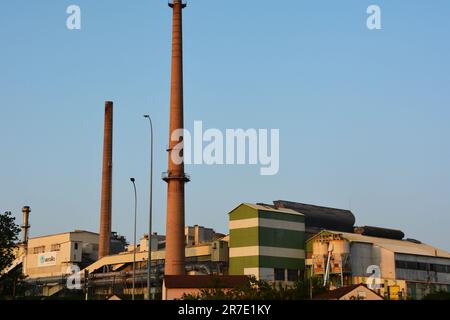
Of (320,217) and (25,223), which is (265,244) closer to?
(320,217)

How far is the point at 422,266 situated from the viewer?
290ft

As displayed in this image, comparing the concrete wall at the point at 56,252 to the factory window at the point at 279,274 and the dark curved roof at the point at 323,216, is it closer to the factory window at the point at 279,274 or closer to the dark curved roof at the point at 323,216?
the dark curved roof at the point at 323,216

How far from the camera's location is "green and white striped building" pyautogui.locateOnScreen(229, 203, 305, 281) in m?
83.4

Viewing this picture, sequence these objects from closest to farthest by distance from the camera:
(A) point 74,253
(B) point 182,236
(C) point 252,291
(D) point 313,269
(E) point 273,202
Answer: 1. (C) point 252,291
2. (B) point 182,236
3. (D) point 313,269
4. (E) point 273,202
5. (A) point 74,253

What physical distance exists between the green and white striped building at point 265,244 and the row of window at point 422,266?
12.8m

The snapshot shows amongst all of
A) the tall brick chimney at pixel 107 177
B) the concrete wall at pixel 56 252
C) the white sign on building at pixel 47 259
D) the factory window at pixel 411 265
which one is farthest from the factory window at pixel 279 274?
the white sign on building at pixel 47 259

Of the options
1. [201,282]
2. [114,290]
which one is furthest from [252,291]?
[114,290]

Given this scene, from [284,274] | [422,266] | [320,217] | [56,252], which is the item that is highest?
[320,217]

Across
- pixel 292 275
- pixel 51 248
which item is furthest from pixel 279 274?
pixel 51 248

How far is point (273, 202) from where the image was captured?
96312 millimetres

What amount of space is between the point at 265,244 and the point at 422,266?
22238mm

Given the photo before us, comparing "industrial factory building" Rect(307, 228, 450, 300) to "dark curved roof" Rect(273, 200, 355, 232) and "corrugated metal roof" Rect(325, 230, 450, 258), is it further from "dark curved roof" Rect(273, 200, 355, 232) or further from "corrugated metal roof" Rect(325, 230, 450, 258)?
"dark curved roof" Rect(273, 200, 355, 232)
